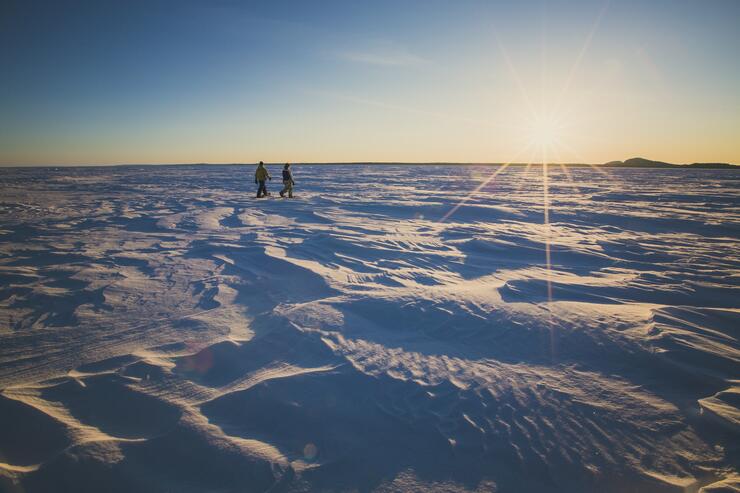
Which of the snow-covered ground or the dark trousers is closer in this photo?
the snow-covered ground

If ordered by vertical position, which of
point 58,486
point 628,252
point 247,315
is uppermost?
point 628,252

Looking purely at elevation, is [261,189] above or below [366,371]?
above

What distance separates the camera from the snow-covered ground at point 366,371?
1.63 m

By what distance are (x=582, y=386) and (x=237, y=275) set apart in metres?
3.67

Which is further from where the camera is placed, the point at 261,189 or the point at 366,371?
the point at 261,189

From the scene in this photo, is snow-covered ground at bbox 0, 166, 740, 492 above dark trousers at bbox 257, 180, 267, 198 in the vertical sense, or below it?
below

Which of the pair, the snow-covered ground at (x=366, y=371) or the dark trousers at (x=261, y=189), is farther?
the dark trousers at (x=261, y=189)

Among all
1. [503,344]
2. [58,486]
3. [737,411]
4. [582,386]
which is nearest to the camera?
[58,486]

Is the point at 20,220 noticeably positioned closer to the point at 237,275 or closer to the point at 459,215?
the point at 237,275

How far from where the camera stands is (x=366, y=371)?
2.32 metres

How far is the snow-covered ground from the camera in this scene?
1.63 metres

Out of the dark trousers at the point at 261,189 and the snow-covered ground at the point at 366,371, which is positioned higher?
the dark trousers at the point at 261,189

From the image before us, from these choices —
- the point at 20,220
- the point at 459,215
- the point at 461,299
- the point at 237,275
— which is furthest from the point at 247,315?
the point at 20,220

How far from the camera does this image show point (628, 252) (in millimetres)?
5285
